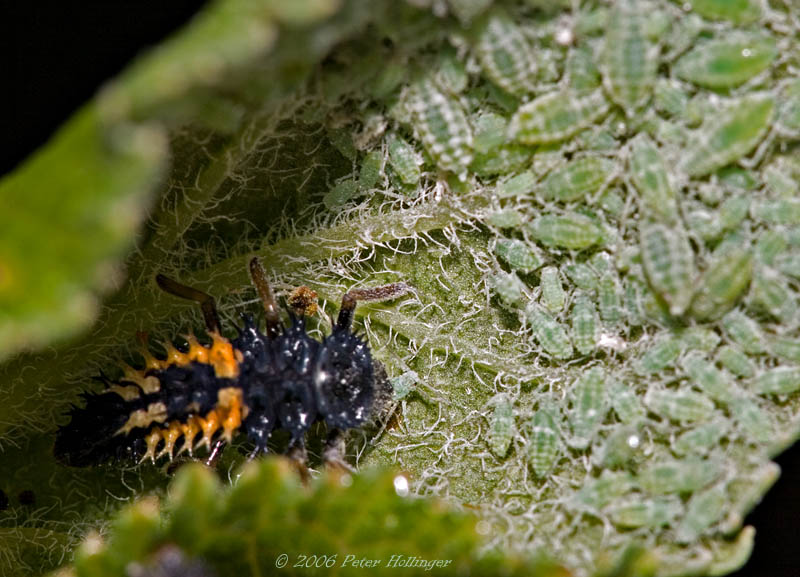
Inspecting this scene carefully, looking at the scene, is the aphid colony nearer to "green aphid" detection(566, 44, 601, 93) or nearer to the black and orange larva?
"green aphid" detection(566, 44, 601, 93)

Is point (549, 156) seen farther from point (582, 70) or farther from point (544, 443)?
point (544, 443)

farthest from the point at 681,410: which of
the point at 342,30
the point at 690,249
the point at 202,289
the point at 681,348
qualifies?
the point at 202,289

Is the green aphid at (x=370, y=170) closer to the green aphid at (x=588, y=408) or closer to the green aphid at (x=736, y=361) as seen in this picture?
the green aphid at (x=588, y=408)

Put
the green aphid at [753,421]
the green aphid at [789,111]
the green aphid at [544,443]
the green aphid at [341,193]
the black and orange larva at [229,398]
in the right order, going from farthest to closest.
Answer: the green aphid at [341,193], the black and orange larva at [229,398], the green aphid at [544,443], the green aphid at [753,421], the green aphid at [789,111]

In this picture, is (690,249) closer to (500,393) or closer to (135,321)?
(500,393)

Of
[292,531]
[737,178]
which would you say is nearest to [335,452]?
[292,531]

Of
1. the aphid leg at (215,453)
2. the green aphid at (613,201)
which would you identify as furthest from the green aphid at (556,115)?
the aphid leg at (215,453)

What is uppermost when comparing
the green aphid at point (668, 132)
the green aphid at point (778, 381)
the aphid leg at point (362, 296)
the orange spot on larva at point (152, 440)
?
the green aphid at point (668, 132)
